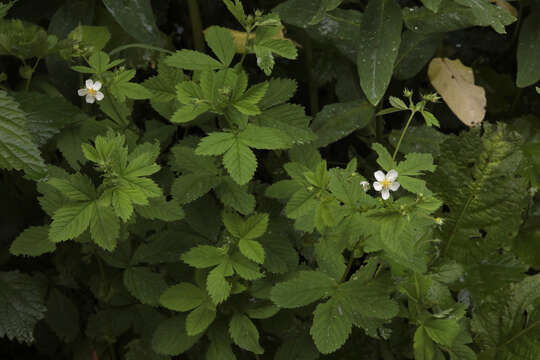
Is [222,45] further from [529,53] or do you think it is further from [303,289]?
[529,53]

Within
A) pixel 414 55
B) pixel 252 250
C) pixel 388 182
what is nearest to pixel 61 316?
pixel 252 250

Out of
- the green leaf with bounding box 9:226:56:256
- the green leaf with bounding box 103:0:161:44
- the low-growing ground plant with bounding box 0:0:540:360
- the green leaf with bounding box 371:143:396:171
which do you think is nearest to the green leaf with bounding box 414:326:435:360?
the low-growing ground plant with bounding box 0:0:540:360

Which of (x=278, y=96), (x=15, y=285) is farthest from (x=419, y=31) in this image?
(x=15, y=285)

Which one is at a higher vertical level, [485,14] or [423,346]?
[485,14]

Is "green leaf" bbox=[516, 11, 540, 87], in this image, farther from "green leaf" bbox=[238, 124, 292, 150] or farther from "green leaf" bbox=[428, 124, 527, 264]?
"green leaf" bbox=[238, 124, 292, 150]

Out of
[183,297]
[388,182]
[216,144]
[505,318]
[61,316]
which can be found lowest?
[505,318]
